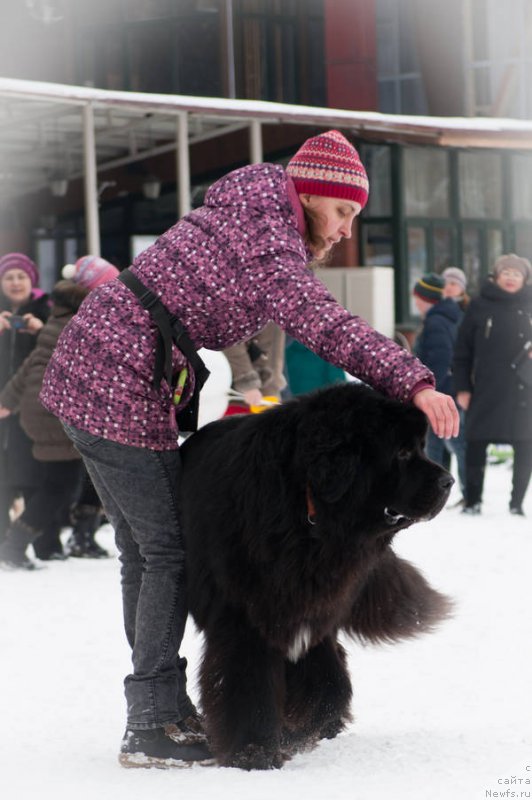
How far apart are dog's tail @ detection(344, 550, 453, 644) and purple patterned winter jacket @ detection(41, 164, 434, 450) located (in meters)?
0.68

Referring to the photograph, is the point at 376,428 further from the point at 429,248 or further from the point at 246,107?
the point at 429,248

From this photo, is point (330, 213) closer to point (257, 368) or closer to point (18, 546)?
point (18, 546)

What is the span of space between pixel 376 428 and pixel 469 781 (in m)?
0.83

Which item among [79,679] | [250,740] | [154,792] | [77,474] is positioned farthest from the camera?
[77,474]

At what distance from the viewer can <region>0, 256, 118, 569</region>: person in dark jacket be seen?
6.48 meters

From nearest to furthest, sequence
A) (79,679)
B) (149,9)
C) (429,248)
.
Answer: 1. (79,679)
2. (429,248)
3. (149,9)

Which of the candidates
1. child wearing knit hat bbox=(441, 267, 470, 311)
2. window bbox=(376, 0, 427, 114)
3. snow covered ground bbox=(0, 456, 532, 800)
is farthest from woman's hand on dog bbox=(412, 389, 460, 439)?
window bbox=(376, 0, 427, 114)

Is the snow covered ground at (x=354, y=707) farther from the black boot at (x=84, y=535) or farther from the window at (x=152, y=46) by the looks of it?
the window at (x=152, y=46)

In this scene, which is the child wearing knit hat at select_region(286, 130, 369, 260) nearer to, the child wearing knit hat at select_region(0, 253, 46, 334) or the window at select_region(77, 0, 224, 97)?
the child wearing knit hat at select_region(0, 253, 46, 334)

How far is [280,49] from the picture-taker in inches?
709

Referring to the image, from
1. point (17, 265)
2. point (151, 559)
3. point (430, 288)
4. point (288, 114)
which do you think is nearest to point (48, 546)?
point (17, 265)

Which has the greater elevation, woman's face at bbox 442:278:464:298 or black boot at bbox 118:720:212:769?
woman's face at bbox 442:278:464:298

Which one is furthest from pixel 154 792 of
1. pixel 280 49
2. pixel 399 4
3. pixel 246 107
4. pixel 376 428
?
pixel 399 4

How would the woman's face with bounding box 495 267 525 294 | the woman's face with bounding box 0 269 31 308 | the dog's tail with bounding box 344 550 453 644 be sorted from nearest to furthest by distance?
the dog's tail with bounding box 344 550 453 644
the woman's face with bounding box 0 269 31 308
the woman's face with bounding box 495 267 525 294
